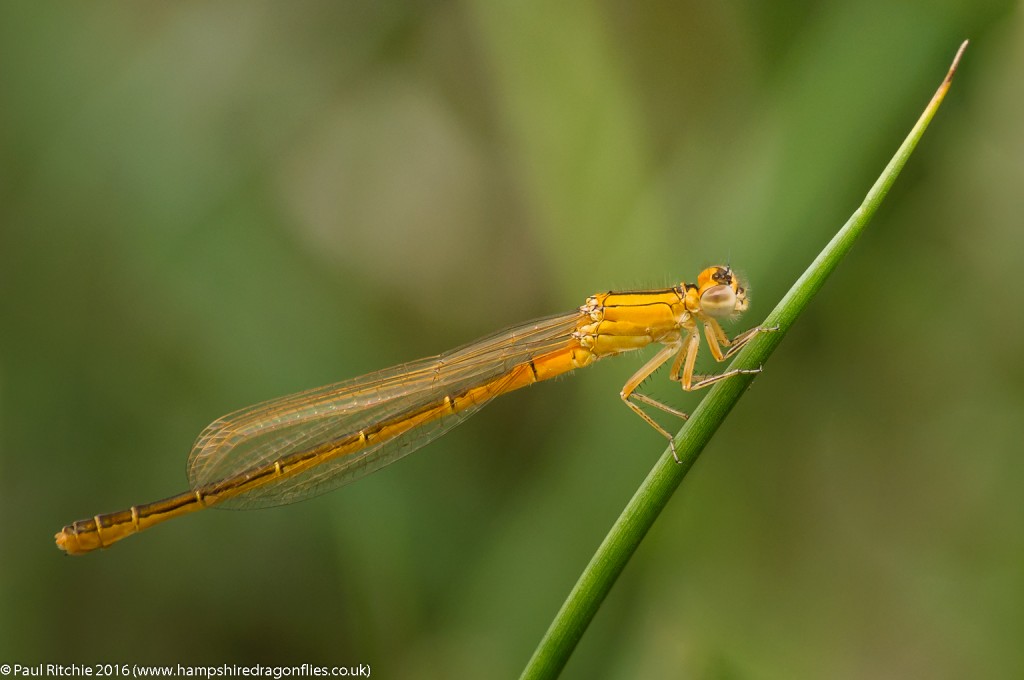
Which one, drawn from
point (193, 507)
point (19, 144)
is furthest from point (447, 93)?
point (193, 507)

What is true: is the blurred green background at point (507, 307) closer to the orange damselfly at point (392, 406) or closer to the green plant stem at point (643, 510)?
the orange damselfly at point (392, 406)

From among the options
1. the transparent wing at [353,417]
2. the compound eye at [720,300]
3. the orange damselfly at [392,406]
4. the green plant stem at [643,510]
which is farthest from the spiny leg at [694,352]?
the green plant stem at [643,510]

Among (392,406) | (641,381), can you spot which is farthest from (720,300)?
(392,406)

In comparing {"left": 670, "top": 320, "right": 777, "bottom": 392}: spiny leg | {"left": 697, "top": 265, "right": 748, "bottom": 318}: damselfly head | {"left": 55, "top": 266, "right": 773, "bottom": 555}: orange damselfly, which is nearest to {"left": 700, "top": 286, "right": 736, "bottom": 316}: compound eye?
{"left": 697, "top": 265, "right": 748, "bottom": 318}: damselfly head

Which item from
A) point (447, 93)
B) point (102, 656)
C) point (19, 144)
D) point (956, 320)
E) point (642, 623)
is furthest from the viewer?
point (447, 93)

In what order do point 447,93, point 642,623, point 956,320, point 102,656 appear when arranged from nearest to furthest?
point 642,623
point 956,320
point 102,656
point 447,93

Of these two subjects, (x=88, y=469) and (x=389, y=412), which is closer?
(x=389, y=412)

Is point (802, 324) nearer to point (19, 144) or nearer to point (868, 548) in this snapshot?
point (868, 548)
